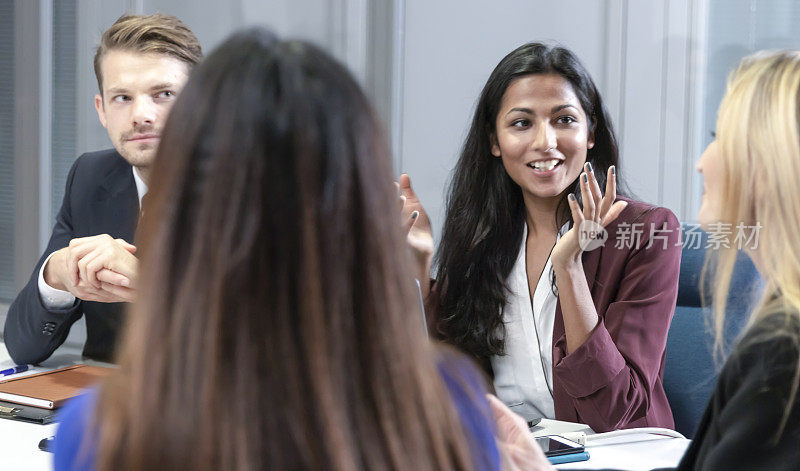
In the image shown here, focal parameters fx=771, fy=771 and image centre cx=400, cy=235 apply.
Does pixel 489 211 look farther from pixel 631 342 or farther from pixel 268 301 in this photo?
pixel 268 301

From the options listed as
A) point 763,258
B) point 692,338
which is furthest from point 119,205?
point 763,258

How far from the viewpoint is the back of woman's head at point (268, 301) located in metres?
Result: 0.51

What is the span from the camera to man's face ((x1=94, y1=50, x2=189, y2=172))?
6.43ft

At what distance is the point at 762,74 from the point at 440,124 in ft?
6.13

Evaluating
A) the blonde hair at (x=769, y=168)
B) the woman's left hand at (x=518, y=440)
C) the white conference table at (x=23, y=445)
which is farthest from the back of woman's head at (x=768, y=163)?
the white conference table at (x=23, y=445)

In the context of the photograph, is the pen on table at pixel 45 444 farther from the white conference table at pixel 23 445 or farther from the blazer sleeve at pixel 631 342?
the blazer sleeve at pixel 631 342

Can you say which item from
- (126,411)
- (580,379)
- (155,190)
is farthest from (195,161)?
(580,379)

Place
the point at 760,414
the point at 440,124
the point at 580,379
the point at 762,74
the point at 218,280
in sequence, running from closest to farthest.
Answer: the point at 218,280
the point at 760,414
the point at 762,74
the point at 580,379
the point at 440,124

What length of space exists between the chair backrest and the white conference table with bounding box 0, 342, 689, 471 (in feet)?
1.78

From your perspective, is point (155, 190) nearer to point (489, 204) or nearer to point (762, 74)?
point (762, 74)

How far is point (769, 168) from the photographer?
0.91 m

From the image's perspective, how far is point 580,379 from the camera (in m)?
1.60

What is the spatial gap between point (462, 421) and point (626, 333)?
1.18 m

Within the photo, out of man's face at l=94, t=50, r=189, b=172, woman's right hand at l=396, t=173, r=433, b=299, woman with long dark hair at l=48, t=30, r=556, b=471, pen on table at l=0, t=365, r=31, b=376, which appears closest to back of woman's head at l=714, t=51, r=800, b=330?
woman with long dark hair at l=48, t=30, r=556, b=471
